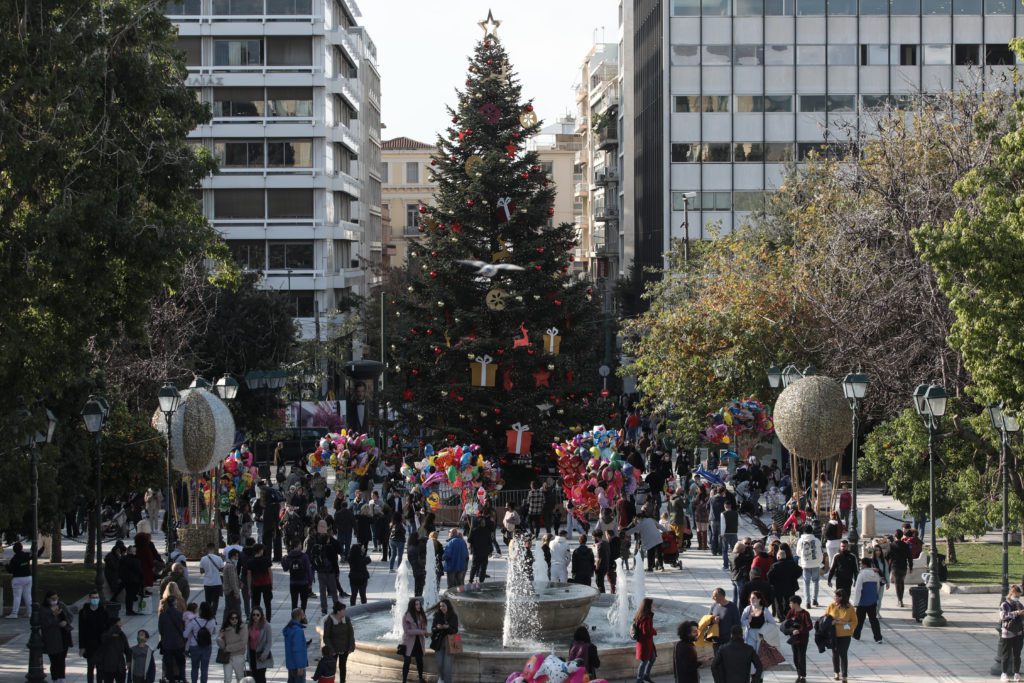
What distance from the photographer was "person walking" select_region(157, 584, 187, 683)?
18.6 m

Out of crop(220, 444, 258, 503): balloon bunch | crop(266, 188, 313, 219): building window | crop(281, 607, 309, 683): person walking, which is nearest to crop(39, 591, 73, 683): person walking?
crop(281, 607, 309, 683): person walking

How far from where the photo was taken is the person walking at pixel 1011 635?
19031mm

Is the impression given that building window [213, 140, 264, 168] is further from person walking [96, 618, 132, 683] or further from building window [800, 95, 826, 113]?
person walking [96, 618, 132, 683]

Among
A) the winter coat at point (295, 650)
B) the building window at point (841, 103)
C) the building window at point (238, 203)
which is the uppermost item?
the building window at point (841, 103)

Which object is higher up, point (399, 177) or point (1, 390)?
point (399, 177)

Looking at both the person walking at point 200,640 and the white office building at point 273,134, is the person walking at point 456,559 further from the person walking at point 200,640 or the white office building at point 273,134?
the white office building at point 273,134

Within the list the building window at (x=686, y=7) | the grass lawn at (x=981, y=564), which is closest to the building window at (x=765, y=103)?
the building window at (x=686, y=7)

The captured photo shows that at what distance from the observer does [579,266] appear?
12538 centimetres

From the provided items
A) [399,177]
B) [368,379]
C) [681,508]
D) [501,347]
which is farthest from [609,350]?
[399,177]

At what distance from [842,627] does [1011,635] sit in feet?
6.86

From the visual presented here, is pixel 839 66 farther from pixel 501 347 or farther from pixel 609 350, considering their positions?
pixel 501 347

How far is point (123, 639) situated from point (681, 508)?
1475cm

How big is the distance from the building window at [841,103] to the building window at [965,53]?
4.95m

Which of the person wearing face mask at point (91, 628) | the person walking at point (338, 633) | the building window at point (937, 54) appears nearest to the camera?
the person walking at point (338, 633)
